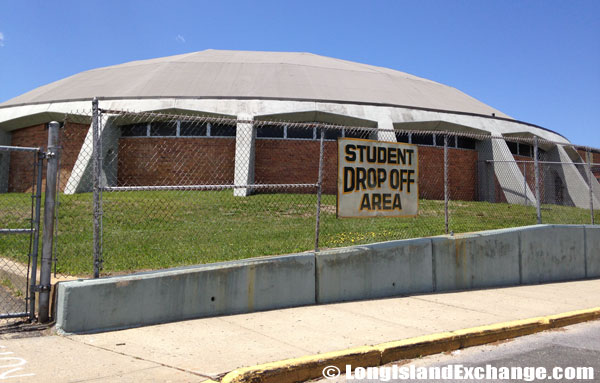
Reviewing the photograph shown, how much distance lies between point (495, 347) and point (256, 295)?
2933 millimetres

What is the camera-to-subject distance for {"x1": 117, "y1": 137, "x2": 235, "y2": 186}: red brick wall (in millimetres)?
20875

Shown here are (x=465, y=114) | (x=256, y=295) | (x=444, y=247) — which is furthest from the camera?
(x=465, y=114)

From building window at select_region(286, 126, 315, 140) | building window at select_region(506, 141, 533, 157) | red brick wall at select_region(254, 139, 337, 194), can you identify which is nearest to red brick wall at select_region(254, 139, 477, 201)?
red brick wall at select_region(254, 139, 337, 194)

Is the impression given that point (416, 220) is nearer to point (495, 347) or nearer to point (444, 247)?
point (444, 247)

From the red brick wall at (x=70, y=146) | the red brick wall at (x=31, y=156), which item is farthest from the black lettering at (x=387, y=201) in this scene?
the red brick wall at (x=31, y=156)

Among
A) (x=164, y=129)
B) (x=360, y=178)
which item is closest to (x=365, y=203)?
(x=360, y=178)

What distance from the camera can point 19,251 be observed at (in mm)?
8719

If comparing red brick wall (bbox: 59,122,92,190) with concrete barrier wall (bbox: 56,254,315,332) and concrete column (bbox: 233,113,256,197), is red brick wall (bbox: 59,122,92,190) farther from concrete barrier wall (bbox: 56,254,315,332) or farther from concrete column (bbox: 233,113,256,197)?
concrete barrier wall (bbox: 56,254,315,332)

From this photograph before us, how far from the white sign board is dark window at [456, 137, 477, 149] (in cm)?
1756

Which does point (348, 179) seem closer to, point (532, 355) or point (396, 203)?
point (396, 203)

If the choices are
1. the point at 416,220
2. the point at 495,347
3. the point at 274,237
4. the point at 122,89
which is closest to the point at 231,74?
the point at 122,89

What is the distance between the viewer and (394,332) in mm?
5406

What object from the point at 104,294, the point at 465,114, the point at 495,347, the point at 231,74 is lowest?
the point at 495,347

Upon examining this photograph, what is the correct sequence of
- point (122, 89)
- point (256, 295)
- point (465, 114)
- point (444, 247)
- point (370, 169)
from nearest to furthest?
point (256, 295)
point (370, 169)
point (444, 247)
point (122, 89)
point (465, 114)
